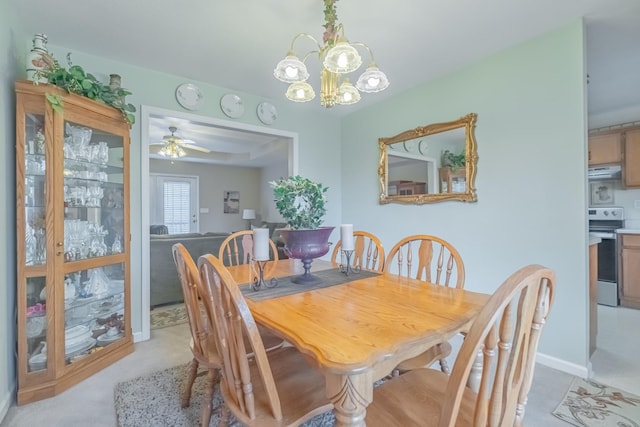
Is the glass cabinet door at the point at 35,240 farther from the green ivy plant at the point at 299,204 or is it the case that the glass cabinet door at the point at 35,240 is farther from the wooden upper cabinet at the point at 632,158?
the wooden upper cabinet at the point at 632,158

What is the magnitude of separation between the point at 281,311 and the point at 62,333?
1676 millimetres

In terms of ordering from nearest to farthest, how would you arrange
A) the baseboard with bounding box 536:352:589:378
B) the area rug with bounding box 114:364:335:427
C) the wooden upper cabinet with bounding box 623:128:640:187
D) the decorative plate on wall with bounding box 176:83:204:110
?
the area rug with bounding box 114:364:335:427 < the baseboard with bounding box 536:352:589:378 < the decorative plate on wall with bounding box 176:83:204:110 < the wooden upper cabinet with bounding box 623:128:640:187

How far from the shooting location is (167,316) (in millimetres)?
3146

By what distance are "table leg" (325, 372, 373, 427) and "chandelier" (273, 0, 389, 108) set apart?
4.44ft

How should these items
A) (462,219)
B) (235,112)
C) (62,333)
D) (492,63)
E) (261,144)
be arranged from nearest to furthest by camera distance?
1. (62,333)
2. (492,63)
3. (462,219)
4. (235,112)
5. (261,144)

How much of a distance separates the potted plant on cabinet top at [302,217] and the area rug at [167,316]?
2.04m

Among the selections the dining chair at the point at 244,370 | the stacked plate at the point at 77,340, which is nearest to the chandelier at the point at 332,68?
the dining chair at the point at 244,370

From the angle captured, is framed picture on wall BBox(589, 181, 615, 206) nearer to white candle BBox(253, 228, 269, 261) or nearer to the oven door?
the oven door

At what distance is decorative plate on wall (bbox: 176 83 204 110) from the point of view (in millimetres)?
2758

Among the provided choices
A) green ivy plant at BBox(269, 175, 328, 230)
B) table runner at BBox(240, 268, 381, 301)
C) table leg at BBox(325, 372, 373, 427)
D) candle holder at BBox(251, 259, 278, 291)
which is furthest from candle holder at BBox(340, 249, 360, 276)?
table leg at BBox(325, 372, 373, 427)

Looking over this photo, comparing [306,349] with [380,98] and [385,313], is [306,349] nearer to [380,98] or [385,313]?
[385,313]

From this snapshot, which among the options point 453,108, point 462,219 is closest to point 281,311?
point 462,219

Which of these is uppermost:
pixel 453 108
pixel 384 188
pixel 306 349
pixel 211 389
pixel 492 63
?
pixel 492 63

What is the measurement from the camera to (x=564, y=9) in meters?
1.87
